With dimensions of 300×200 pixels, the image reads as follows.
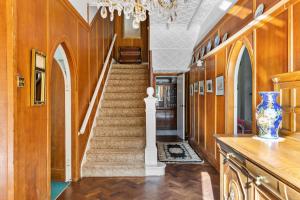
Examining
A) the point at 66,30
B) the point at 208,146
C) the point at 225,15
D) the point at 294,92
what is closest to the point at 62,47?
the point at 66,30

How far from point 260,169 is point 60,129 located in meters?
3.28

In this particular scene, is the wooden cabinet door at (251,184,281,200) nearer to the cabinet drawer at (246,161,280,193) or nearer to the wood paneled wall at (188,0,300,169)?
the cabinet drawer at (246,161,280,193)

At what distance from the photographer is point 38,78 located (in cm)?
239

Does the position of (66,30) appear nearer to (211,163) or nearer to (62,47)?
(62,47)

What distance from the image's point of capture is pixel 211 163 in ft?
15.0

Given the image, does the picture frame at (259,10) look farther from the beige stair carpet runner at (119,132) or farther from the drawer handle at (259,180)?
the beige stair carpet runner at (119,132)

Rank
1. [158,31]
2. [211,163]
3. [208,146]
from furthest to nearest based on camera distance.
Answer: [158,31] → [208,146] → [211,163]

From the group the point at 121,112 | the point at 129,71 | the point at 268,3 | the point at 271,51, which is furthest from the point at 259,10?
the point at 129,71

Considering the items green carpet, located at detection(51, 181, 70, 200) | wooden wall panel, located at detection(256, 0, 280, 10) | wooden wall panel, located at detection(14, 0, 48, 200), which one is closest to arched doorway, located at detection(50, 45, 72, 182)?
green carpet, located at detection(51, 181, 70, 200)

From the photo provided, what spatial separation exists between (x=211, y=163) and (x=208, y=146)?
427 millimetres

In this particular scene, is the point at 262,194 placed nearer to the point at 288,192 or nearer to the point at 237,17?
the point at 288,192

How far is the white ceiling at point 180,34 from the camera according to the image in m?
5.02

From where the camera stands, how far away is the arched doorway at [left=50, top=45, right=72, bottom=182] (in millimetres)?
3693

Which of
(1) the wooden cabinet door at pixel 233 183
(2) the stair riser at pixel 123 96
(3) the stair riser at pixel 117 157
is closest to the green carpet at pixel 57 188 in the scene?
(3) the stair riser at pixel 117 157
